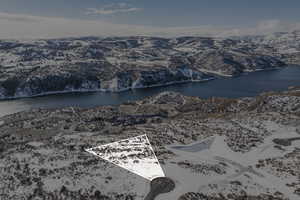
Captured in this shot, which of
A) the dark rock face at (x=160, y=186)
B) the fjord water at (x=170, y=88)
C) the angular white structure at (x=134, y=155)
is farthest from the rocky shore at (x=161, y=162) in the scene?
the fjord water at (x=170, y=88)

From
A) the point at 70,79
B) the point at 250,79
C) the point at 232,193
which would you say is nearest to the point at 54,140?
the point at 232,193

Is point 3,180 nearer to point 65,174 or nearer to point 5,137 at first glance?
point 65,174

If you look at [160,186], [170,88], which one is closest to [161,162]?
[160,186]

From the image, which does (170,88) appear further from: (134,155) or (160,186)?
(160,186)

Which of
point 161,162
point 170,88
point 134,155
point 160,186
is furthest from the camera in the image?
point 170,88

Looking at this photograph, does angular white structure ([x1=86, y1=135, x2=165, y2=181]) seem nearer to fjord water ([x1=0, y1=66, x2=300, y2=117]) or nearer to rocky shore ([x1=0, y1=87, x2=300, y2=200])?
rocky shore ([x1=0, y1=87, x2=300, y2=200])

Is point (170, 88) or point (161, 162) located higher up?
point (161, 162)

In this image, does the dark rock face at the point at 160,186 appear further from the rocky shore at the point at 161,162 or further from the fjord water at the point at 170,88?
the fjord water at the point at 170,88
